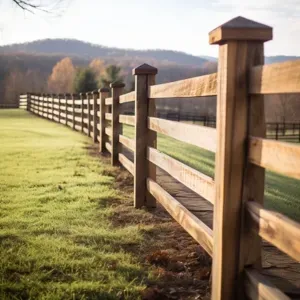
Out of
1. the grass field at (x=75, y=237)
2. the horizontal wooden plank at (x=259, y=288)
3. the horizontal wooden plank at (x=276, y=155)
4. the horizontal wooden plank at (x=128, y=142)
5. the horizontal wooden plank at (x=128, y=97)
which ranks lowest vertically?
the grass field at (x=75, y=237)

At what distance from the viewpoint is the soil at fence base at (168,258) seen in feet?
9.76

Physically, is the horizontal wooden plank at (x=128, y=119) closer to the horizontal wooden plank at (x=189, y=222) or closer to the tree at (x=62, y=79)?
the horizontal wooden plank at (x=189, y=222)

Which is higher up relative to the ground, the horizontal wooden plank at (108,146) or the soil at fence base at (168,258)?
the horizontal wooden plank at (108,146)

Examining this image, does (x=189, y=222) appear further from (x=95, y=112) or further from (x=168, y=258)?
(x=95, y=112)

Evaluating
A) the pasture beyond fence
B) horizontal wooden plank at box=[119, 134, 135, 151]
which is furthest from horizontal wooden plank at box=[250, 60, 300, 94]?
horizontal wooden plank at box=[119, 134, 135, 151]

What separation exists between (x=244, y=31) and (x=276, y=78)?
38 cm

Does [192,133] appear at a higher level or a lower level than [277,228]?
higher

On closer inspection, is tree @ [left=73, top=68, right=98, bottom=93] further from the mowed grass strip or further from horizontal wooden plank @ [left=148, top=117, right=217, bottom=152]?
horizontal wooden plank @ [left=148, top=117, right=217, bottom=152]

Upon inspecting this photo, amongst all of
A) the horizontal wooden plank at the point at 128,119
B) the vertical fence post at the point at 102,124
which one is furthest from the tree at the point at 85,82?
the horizontal wooden plank at the point at 128,119

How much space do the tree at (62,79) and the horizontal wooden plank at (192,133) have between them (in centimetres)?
9077

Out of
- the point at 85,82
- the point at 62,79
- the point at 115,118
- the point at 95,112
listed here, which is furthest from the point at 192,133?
the point at 62,79

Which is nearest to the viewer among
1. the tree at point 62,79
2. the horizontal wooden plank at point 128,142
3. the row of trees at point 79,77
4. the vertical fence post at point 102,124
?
the horizontal wooden plank at point 128,142

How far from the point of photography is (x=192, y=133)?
324 centimetres

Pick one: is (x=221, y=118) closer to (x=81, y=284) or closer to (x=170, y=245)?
(x=81, y=284)
